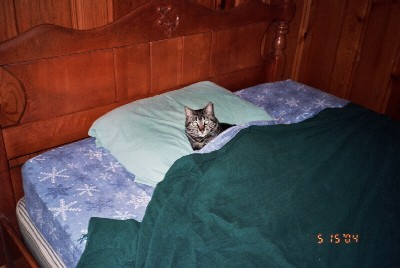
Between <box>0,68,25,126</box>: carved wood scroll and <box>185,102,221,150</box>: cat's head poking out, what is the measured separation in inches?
31.1

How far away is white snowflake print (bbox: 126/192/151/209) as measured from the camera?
145 cm

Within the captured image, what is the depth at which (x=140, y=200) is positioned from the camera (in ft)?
4.83

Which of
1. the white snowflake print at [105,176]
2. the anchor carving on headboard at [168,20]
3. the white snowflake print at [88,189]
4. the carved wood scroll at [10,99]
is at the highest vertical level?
the anchor carving on headboard at [168,20]

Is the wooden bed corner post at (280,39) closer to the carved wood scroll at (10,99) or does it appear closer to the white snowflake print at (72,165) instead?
the white snowflake print at (72,165)

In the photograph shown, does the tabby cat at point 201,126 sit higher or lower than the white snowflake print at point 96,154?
higher

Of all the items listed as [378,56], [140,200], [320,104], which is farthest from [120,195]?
[378,56]

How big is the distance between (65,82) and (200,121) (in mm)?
→ 703

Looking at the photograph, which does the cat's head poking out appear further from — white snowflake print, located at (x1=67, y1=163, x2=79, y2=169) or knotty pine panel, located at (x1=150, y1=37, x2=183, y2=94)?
white snowflake print, located at (x1=67, y1=163, x2=79, y2=169)

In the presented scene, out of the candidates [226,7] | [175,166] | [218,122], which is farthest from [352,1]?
[175,166]

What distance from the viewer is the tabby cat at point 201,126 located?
1.82 m

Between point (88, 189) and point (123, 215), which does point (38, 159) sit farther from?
point (123, 215)
